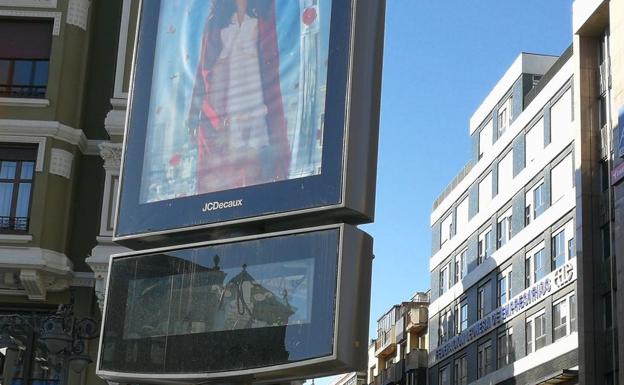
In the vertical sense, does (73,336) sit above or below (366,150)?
below

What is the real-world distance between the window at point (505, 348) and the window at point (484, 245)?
17.4 ft

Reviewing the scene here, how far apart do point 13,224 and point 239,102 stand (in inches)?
302

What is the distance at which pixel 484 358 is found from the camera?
196ft

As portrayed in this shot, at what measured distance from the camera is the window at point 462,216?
218 ft

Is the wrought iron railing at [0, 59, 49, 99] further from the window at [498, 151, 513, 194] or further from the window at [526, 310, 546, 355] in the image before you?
the window at [498, 151, 513, 194]

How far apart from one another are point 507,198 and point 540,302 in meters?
7.64

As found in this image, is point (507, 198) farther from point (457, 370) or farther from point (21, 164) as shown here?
point (21, 164)

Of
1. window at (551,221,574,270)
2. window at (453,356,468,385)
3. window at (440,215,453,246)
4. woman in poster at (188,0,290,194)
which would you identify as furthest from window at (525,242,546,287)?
woman in poster at (188,0,290,194)

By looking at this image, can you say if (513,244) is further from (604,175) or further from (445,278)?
(445,278)

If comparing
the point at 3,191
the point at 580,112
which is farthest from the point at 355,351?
the point at 580,112

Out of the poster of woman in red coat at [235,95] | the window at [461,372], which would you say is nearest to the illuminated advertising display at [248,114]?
the poster of woman in red coat at [235,95]

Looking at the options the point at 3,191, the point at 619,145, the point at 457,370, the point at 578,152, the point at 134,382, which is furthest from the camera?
the point at 457,370

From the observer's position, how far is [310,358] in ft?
60.2

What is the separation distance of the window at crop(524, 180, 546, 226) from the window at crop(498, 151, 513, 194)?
298 cm
